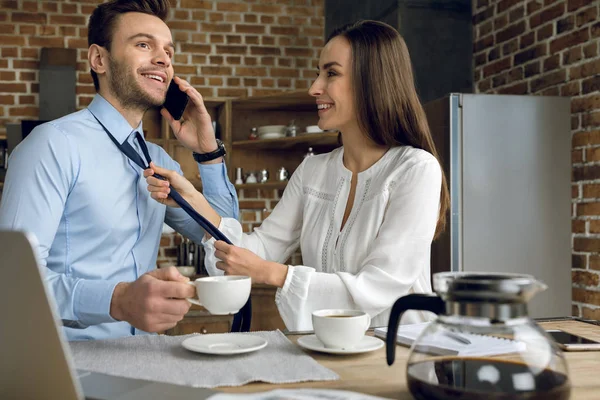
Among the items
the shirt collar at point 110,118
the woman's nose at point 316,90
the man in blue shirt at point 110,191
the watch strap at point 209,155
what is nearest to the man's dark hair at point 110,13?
the man in blue shirt at point 110,191

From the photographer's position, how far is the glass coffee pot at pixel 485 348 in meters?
0.76

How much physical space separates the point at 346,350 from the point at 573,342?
0.45 m

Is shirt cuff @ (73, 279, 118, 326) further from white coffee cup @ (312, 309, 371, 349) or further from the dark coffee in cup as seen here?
the dark coffee in cup

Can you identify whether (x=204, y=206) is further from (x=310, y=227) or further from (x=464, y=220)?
(x=464, y=220)

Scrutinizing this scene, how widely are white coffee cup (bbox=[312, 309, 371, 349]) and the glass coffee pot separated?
0.86 feet

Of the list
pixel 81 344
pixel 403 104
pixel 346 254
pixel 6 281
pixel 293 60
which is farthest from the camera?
pixel 293 60

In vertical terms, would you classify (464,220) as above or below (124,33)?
below

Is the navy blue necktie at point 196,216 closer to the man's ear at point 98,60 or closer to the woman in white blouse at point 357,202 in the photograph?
the woman in white blouse at point 357,202

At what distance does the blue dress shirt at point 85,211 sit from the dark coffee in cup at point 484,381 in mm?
728

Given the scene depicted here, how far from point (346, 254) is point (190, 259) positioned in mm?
2723

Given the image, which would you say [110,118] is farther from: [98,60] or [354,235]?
[354,235]

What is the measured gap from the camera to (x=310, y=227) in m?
1.96

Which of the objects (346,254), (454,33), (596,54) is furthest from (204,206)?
(454,33)

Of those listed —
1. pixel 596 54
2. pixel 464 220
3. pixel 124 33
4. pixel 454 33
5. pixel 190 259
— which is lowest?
pixel 190 259
